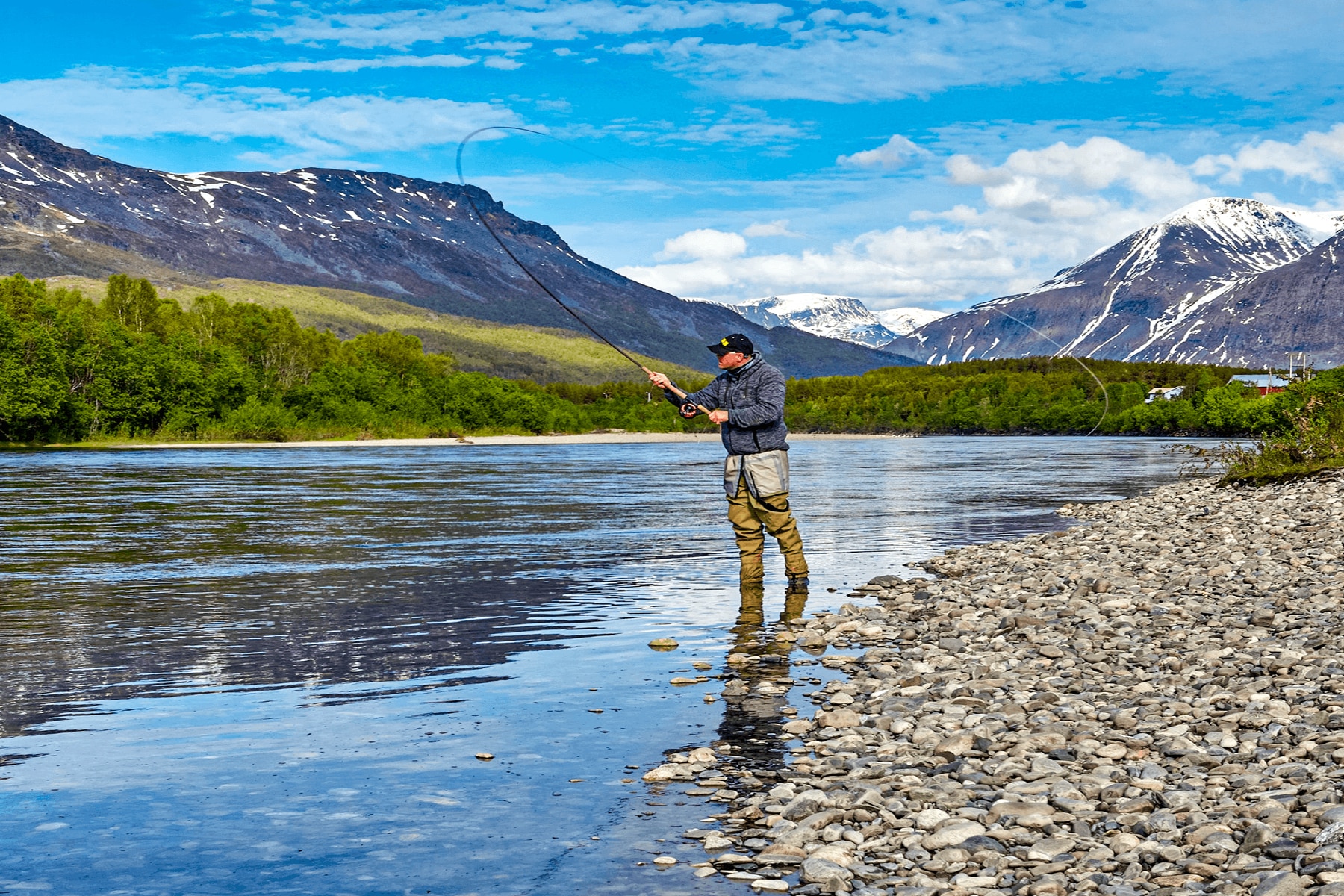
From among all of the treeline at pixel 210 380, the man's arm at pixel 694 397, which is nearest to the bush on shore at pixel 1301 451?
the man's arm at pixel 694 397

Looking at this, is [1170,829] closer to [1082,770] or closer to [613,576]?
[1082,770]

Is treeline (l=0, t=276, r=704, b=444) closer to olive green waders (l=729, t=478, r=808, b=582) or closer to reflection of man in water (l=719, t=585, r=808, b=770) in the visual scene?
olive green waders (l=729, t=478, r=808, b=582)

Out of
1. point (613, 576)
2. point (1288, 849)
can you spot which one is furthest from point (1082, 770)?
point (613, 576)

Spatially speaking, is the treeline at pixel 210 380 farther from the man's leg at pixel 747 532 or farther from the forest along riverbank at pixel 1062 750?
the forest along riverbank at pixel 1062 750

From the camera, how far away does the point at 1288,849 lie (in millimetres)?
4918

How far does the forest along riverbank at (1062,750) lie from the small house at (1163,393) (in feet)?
566

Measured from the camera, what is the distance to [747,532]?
1375 cm

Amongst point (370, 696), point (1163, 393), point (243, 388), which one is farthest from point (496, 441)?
point (370, 696)

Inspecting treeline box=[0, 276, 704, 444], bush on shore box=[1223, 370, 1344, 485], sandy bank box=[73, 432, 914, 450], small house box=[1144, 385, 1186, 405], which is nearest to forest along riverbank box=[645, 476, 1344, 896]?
bush on shore box=[1223, 370, 1344, 485]

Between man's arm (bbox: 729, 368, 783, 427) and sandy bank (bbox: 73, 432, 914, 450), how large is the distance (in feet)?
289

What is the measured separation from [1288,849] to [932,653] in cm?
531

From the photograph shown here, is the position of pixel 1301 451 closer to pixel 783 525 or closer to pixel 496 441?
pixel 783 525

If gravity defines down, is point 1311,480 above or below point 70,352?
below

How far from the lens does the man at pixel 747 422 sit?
12969 mm
